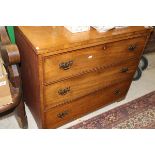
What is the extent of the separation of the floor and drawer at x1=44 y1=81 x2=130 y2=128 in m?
0.10

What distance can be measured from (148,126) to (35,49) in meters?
1.34

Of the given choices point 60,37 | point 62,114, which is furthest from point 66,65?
point 62,114

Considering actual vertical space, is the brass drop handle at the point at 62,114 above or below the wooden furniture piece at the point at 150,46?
below

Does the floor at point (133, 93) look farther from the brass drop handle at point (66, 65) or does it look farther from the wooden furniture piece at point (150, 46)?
the brass drop handle at point (66, 65)

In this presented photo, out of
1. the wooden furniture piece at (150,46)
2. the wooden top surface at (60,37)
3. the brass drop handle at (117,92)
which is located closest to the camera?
the wooden top surface at (60,37)

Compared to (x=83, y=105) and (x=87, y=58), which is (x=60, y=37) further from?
(x=83, y=105)

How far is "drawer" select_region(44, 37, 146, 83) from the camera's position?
1.13m

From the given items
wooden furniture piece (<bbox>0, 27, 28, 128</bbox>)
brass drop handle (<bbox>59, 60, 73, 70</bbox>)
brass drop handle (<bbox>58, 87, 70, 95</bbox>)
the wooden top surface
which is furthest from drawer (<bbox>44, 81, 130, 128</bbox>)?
the wooden top surface

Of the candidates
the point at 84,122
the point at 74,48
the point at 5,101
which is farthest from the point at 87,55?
the point at 84,122

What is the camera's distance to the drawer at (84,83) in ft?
4.23

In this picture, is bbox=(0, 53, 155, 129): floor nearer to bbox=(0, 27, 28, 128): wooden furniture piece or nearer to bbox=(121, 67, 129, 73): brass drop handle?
bbox=(0, 27, 28, 128): wooden furniture piece

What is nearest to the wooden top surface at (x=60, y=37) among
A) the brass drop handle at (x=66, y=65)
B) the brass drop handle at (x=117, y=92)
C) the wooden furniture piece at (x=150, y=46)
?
the brass drop handle at (x=66, y=65)

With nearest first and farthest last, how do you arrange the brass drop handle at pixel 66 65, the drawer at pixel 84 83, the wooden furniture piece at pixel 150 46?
the brass drop handle at pixel 66 65
the drawer at pixel 84 83
the wooden furniture piece at pixel 150 46

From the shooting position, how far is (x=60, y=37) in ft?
3.66
